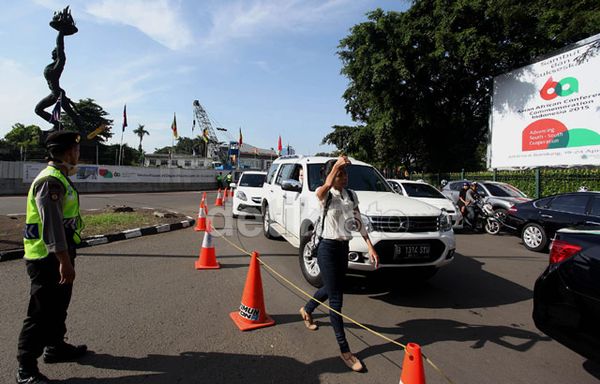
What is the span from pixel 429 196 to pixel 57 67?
22.2m

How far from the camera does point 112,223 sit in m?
9.90

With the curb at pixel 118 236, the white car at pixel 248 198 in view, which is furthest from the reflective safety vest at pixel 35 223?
the white car at pixel 248 198

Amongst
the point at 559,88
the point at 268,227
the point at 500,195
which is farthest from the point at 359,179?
the point at 559,88

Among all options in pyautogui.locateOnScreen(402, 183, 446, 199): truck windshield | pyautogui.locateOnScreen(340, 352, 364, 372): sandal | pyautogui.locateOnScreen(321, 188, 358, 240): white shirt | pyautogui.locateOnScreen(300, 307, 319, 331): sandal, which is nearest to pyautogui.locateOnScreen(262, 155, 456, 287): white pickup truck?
pyautogui.locateOnScreen(321, 188, 358, 240): white shirt

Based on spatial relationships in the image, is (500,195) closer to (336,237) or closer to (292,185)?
(292,185)

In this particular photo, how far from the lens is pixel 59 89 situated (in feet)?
70.8

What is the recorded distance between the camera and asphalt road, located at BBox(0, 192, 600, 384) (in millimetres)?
3064

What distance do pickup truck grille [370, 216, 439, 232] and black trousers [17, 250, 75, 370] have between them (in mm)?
3497

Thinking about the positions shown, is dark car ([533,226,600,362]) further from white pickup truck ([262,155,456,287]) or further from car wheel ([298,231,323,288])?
car wheel ([298,231,323,288])

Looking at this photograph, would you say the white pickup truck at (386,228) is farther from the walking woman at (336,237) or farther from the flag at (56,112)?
the flag at (56,112)

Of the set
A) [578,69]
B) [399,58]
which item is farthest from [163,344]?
[399,58]

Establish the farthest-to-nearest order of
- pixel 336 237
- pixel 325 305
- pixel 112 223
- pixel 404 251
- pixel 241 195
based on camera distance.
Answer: pixel 241 195 → pixel 112 223 → pixel 404 251 → pixel 325 305 → pixel 336 237

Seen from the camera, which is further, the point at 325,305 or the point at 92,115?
the point at 92,115

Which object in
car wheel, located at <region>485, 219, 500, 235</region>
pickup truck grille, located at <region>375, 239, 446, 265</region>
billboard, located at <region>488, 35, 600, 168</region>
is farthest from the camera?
billboard, located at <region>488, 35, 600, 168</region>
